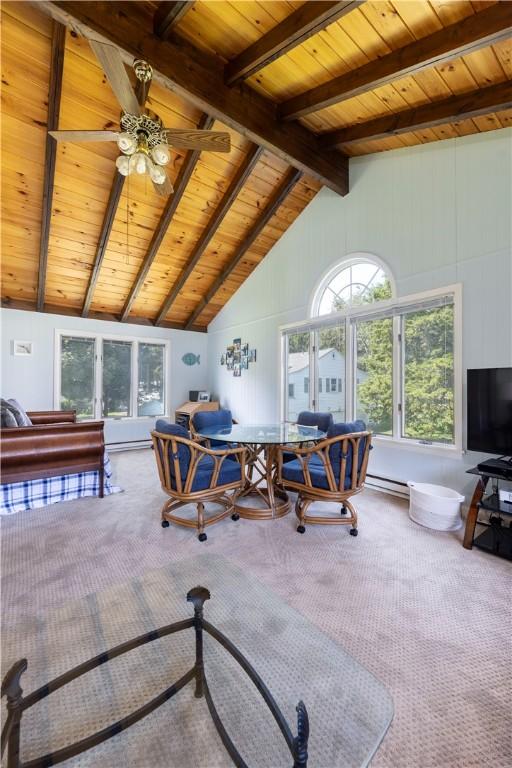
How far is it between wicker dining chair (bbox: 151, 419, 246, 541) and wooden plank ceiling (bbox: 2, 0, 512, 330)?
2867mm

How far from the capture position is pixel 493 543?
8.07 feet

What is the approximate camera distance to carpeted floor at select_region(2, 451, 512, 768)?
4.08 feet

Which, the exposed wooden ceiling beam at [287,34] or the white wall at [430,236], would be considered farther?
the white wall at [430,236]

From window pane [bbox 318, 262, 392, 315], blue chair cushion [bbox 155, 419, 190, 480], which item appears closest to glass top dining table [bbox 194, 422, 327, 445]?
blue chair cushion [bbox 155, 419, 190, 480]

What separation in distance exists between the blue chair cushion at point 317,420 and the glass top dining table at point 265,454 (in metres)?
0.31

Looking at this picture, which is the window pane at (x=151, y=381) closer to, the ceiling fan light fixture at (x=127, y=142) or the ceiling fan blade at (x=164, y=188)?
the ceiling fan blade at (x=164, y=188)

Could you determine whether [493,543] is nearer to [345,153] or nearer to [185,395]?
[345,153]

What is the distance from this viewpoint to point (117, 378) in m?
6.37

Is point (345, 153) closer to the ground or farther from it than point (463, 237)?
farther from it

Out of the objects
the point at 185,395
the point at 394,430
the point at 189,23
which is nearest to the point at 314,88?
the point at 189,23

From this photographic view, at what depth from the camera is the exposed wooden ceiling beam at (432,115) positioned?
251 centimetres

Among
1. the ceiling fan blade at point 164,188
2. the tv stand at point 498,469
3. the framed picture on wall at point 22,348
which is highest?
the ceiling fan blade at point 164,188

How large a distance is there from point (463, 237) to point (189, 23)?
2924mm

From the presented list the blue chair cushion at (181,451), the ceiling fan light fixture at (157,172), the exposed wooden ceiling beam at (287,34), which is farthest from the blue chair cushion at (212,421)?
the exposed wooden ceiling beam at (287,34)
